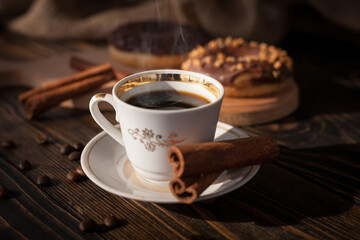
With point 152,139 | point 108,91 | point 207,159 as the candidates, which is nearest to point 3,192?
point 152,139

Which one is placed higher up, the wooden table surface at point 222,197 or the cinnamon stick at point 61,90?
the cinnamon stick at point 61,90

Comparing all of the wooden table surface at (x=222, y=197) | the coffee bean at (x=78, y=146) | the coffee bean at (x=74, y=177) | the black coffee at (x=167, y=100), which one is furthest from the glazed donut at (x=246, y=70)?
the coffee bean at (x=74, y=177)

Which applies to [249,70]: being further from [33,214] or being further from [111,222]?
[33,214]

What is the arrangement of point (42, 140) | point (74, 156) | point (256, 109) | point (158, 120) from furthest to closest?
point (256, 109) < point (42, 140) < point (74, 156) < point (158, 120)

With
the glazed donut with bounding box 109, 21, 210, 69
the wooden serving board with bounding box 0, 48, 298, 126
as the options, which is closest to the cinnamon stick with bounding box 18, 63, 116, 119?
the wooden serving board with bounding box 0, 48, 298, 126

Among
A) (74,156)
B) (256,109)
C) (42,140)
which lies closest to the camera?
(74,156)

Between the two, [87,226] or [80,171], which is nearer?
[87,226]

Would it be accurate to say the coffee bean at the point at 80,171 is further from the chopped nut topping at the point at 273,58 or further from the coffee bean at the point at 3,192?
the chopped nut topping at the point at 273,58
